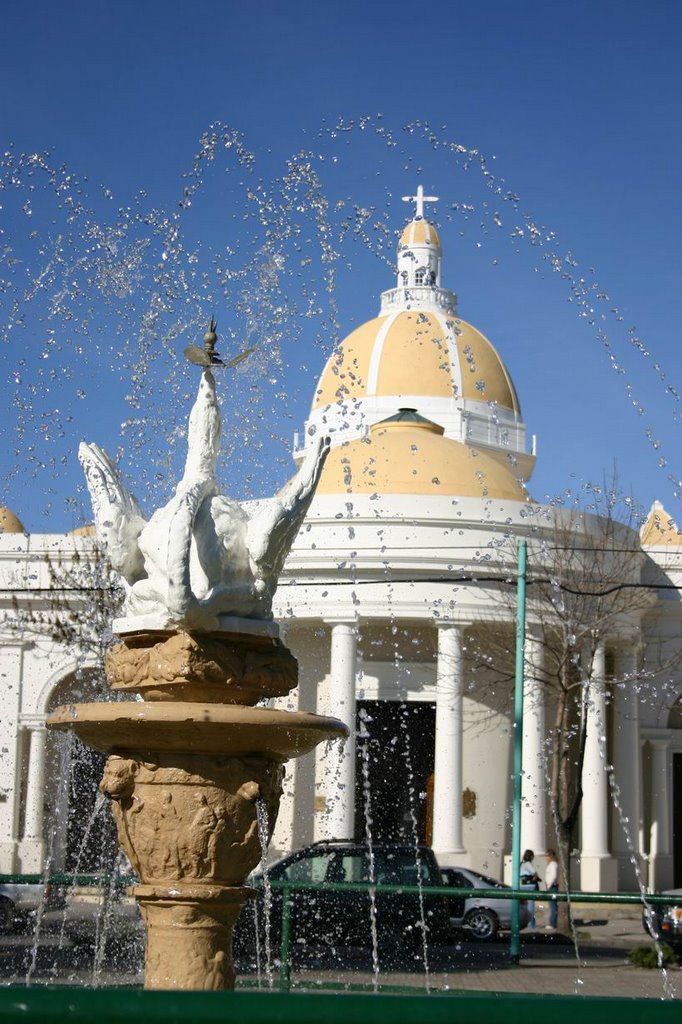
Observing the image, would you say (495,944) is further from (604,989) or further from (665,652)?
(665,652)

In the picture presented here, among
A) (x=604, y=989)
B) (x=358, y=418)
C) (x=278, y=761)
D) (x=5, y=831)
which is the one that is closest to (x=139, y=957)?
(x=604, y=989)

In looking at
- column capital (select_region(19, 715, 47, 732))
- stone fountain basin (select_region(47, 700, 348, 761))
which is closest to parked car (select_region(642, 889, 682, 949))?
stone fountain basin (select_region(47, 700, 348, 761))

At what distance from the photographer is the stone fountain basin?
5.48 metres

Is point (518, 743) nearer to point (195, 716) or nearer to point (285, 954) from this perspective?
point (285, 954)

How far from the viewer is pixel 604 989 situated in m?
10.2

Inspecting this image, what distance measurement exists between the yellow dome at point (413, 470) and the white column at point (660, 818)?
261 inches

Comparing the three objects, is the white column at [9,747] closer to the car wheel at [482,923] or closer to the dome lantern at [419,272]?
the car wheel at [482,923]

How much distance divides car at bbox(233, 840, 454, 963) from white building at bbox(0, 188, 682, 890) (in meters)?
8.05

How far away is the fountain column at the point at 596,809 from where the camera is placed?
1135 inches

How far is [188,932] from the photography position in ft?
18.3

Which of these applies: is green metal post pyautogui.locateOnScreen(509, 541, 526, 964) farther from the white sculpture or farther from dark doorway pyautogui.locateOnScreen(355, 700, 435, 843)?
the white sculpture

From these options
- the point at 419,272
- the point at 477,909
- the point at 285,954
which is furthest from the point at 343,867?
the point at 419,272

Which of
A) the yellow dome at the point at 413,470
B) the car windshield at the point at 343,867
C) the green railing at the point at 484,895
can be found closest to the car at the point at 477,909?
the car windshield at the point at 343,867

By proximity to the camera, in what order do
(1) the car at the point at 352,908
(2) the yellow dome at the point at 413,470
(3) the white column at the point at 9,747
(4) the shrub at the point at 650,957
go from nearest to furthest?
(1) the car at the point at 352,908 < (4) the shrub at the point at 650,957 < (2) the yellow dome at the point at 413,470 < (3) the white column at the point at 9,747
